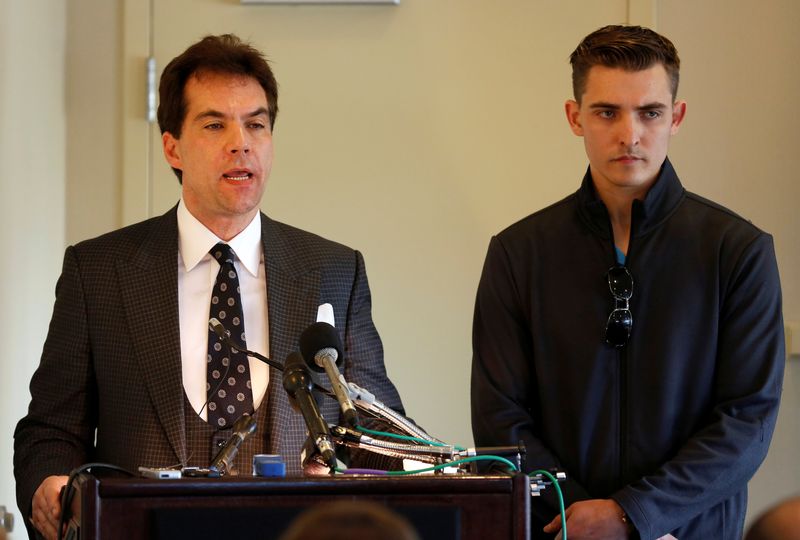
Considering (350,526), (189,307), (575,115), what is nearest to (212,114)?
(189,307)

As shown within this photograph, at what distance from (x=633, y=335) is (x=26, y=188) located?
184 cm

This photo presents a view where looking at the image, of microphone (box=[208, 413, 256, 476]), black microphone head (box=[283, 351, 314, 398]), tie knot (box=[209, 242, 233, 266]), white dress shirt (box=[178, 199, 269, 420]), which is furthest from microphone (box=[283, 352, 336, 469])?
tie knot (box=[209, 242, 233, 266])

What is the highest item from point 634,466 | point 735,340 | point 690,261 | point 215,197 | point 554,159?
point 554,159

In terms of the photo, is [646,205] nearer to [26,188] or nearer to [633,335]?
[633,335]

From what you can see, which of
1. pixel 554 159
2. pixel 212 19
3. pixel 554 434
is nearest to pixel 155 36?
pixel 212 19

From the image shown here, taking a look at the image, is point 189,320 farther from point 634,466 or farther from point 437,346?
point 437,346

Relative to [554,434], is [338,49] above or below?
above

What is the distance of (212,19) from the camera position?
12.8 feet

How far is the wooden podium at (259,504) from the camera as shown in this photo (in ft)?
5.49

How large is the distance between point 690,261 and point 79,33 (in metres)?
2.22

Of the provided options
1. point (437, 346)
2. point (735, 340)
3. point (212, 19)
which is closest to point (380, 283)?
point (437, 346)

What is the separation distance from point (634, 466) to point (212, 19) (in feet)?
6.87

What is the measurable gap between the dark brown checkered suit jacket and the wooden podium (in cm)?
79

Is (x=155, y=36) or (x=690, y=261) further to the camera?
(x=155, y=36)
